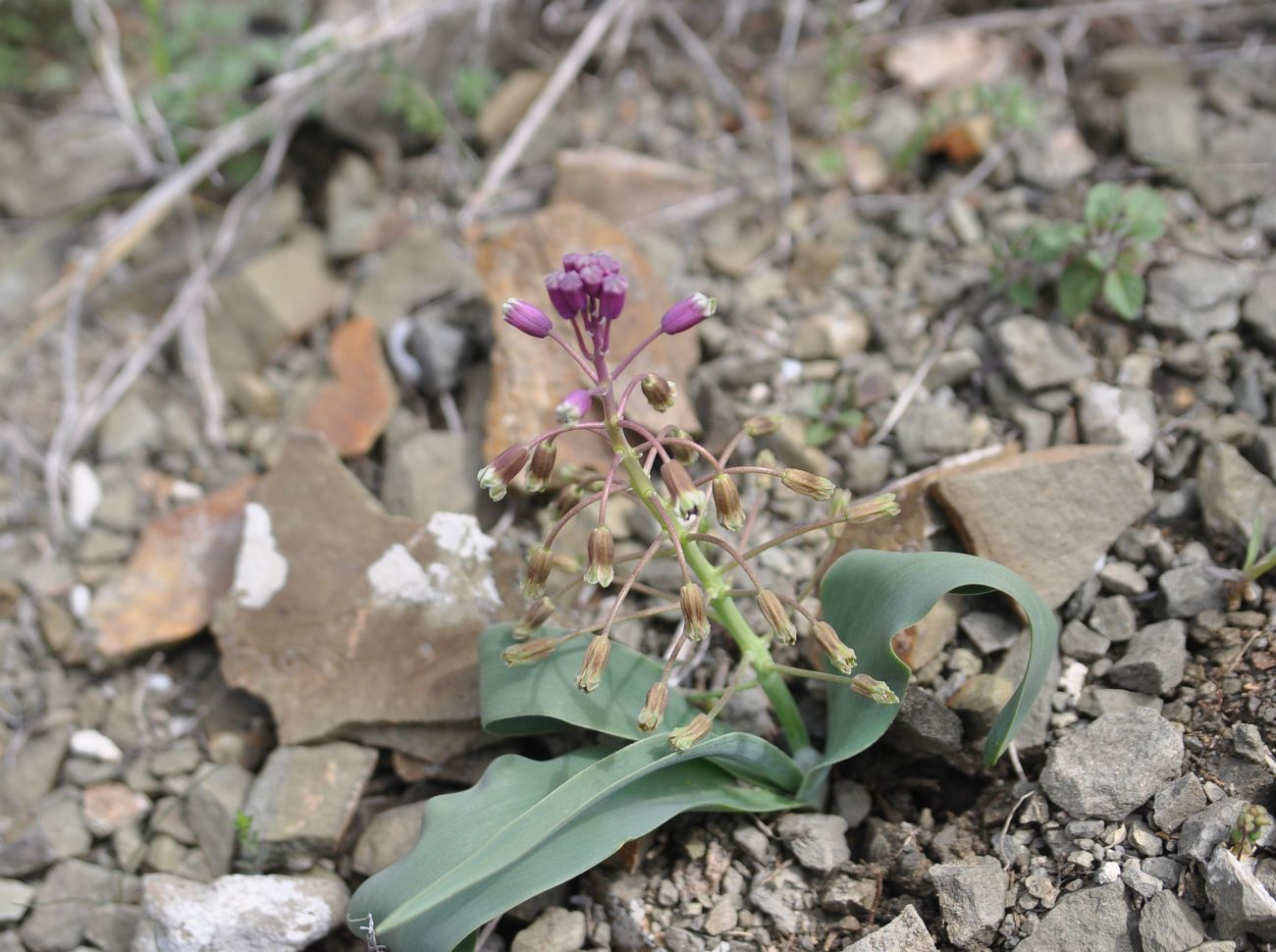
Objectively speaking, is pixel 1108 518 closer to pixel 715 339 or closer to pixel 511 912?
pixel 715 339

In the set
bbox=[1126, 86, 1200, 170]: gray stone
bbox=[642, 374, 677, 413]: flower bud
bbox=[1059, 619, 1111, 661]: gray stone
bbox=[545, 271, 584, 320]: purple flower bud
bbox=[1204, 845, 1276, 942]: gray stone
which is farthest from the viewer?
bbox=[1126, 86, 1200, 170]: gray stone

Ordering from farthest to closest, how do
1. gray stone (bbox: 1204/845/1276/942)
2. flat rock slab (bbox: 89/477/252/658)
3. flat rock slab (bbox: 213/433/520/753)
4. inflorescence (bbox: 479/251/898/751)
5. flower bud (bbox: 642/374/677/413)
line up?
flat rock slab (bbox: 89/477/252/658), flat rock slab (bbox: 213/433/520/753), flower bud (bbox: 642/374/677/413), inflorescence (bbox: 479/251/898/751), gray stone (bbox: 1204/845/1276/942)

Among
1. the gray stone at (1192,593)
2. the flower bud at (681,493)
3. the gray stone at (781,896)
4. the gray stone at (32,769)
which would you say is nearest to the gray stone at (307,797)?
the gray stone at (32,769)

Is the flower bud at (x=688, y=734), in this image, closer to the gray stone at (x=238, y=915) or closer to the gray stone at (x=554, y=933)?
the gray stone at (x=554, y=933)

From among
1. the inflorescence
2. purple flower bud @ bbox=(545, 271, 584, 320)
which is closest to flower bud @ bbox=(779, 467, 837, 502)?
the inflorescence

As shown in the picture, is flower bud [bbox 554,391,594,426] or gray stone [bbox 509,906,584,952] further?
gray stone [bbox 509,906,584,952]

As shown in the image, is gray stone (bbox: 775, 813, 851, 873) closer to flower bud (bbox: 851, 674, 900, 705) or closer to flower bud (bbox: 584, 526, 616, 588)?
flower bud (bbox: 851, 674, 900, 705)

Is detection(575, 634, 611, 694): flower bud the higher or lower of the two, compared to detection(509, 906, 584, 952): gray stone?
higher
